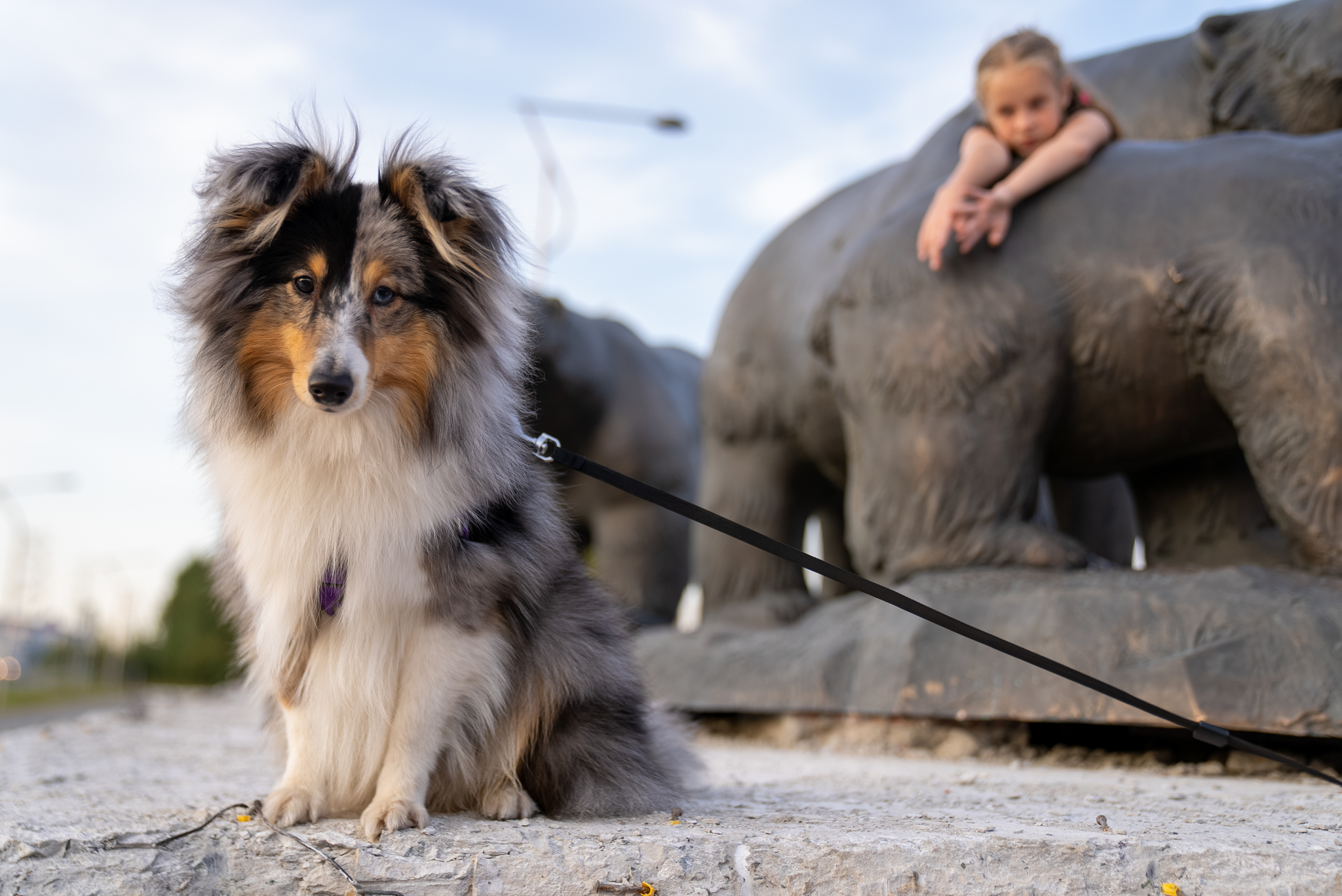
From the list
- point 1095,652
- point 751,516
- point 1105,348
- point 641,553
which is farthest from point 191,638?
point 1095,652

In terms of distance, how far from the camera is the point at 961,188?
14.6 feet

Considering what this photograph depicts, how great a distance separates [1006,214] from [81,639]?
4994 cm

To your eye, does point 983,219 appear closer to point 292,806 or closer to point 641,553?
point 292,806

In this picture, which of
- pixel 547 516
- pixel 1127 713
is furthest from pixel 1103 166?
pixel 547 516

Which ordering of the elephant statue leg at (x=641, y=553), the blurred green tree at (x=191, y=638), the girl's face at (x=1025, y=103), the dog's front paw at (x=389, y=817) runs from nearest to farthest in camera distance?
the dog's front paw at (x=389, y=817) → the girl's face at (x=1025, y=103) → the elephant statue leg at (x=641, y=553) → the blurred green tree at (x=191, y=638)

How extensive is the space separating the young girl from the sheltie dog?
2.47 m

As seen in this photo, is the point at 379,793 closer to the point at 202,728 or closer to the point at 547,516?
the point at 547,516

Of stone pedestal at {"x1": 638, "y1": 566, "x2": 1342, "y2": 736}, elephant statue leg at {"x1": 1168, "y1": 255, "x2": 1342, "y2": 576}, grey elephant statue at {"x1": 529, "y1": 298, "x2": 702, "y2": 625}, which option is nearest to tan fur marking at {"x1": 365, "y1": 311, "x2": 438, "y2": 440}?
stone pedestal at {"x1": 638, "y1": 566, "x2": 1342, "y2": 736}

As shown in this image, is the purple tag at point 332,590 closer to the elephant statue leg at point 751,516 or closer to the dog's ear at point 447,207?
the dog's ear at point 447,207

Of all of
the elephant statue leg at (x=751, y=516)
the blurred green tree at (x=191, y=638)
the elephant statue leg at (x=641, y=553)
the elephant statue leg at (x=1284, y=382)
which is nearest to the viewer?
the elephant statue leg at (x=1284, y=382)

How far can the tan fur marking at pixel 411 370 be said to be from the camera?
2328mm

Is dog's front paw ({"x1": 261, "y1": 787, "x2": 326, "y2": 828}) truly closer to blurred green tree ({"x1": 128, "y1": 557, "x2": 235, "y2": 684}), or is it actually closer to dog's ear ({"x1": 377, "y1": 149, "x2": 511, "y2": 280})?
dog's ear ({"x1": 377, "y1": 149, "x2": 511, "y2": 280})

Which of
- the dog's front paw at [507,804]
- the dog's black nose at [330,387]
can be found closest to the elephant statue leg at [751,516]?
the dog's front paw at [507,804]

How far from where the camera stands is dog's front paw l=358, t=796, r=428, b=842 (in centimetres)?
223
